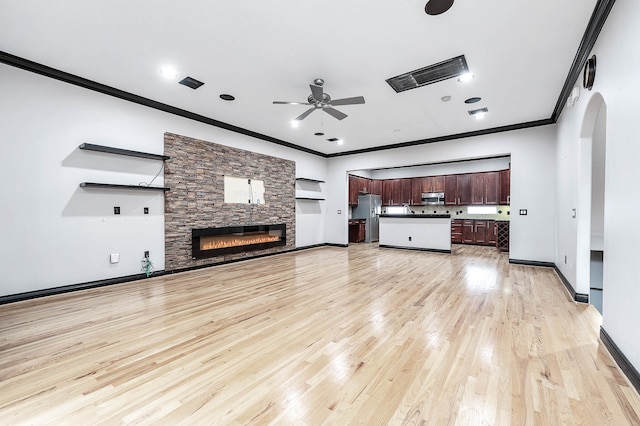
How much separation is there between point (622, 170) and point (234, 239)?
576 centimetres

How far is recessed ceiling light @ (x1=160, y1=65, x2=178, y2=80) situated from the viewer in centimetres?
357

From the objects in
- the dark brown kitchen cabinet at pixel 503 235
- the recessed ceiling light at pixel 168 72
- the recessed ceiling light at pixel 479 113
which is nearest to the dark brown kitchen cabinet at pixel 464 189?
the dark brown kitchen cabinet at pixel 503 235

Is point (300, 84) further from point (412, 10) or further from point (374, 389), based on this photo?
point (374, 389)

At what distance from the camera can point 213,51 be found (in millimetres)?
3207

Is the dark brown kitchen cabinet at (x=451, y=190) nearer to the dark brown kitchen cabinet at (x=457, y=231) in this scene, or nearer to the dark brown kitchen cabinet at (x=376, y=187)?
the dark brown kitchen cabinet at (x=457, y=231)

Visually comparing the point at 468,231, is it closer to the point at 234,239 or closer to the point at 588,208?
the point at 588,208

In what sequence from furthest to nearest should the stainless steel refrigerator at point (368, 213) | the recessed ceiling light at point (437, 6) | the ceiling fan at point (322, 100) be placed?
the stainless steel refrigerator at point (368, 213)
the ceiling fan at point (322, 100)
the recessed ceiling light at point (437, 6)

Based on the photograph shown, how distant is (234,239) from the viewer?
6008mm

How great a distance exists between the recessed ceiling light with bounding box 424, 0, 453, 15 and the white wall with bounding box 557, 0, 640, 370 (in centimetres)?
122

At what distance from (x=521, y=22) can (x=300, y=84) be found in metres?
2.59

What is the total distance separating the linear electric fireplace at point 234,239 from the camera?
17.4ft

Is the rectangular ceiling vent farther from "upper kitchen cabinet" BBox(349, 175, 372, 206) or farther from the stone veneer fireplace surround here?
"upper kitchen cabinet" BBox(349, 175, 372, 206)

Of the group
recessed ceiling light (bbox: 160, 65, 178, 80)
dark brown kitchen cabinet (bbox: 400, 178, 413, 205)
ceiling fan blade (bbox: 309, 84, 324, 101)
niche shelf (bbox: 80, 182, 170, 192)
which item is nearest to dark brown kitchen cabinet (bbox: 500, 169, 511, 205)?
dark brown kitchen cabinet (bbox: 400, 178, 413, 205)

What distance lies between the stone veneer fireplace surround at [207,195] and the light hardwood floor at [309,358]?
4.48ft
